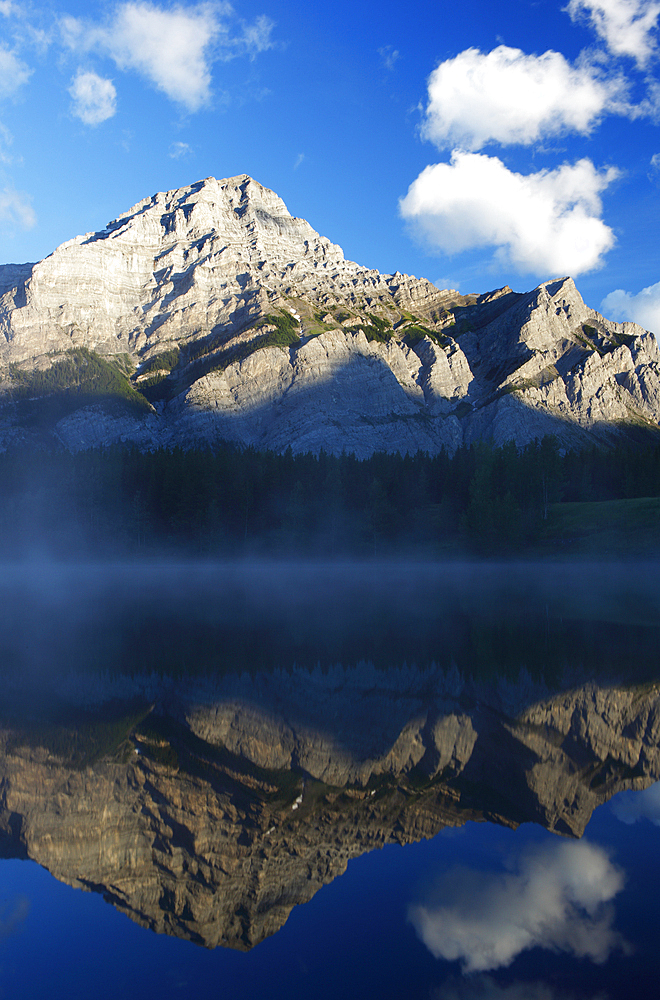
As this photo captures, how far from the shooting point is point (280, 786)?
10.7m

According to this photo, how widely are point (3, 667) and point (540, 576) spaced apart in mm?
60660

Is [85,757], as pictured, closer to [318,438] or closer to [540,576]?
[540,576]

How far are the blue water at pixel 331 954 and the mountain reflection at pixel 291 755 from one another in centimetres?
28

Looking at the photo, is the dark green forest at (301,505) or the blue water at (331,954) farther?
the dark green forest at (301,505)

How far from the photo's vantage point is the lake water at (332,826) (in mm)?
6441

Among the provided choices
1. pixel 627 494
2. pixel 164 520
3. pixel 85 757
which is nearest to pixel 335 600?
pixel 85 757

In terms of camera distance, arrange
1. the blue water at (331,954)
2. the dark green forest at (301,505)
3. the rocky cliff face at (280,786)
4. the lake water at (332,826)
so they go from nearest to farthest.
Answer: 1. the blue water at (331,954)
2. the lake water at (332,826)
3. the rocky cliff face at (280,786)
4. the dark green forest at (301,505)

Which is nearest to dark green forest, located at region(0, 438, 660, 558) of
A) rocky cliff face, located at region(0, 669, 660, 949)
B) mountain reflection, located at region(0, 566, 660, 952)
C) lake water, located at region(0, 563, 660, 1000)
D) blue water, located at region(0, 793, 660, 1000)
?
mountain reflection, located at region(0, 566, 660, 952)

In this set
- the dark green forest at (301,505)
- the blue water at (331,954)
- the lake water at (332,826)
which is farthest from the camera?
the dark green forest at (301,505)

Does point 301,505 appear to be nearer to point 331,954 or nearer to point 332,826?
point 332,826

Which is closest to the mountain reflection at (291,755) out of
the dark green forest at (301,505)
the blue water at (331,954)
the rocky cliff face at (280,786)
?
the rocky cliff face at (280,786)

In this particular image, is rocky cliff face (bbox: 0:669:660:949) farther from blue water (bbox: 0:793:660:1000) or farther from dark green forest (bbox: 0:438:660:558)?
dark green forest (bbox: 0:438:660:558)

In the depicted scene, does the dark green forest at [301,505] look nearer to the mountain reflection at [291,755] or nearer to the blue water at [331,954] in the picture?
the mountain reflection at [291,755]

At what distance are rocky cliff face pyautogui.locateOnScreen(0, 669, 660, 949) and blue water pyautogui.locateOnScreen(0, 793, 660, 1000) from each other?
36cm
